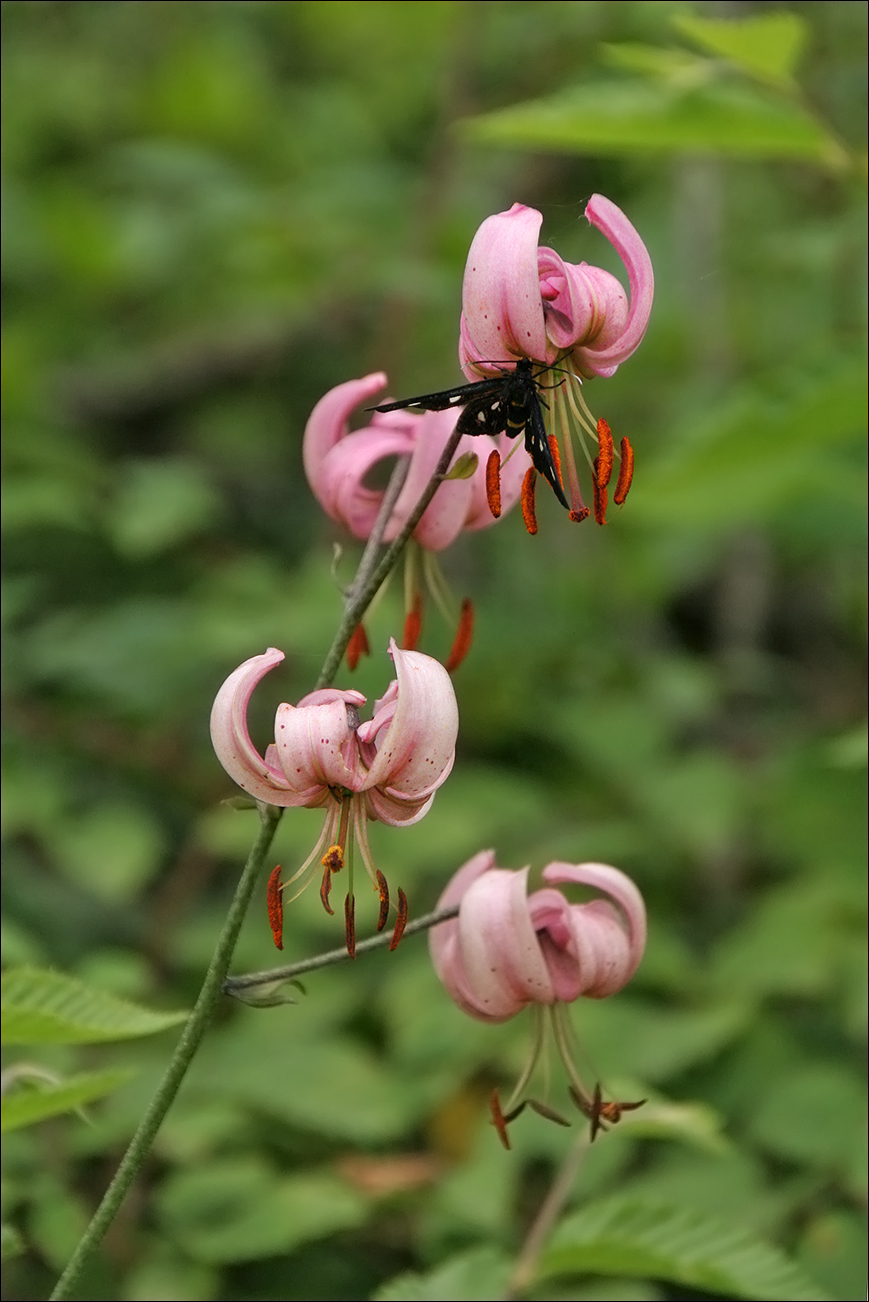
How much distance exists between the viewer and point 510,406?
3.17 feet

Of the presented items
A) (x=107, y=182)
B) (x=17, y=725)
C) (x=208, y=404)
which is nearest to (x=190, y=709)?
(x=17, y=725)

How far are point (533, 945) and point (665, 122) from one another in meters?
1.21

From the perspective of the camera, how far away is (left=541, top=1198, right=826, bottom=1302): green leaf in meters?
1.23

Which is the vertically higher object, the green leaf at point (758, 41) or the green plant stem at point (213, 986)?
the green leaf at point (758, 41)

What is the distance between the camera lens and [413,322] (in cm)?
312

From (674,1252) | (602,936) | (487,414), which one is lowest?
(674,1252)

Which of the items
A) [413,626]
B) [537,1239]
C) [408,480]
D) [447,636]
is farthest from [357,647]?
[447,636]

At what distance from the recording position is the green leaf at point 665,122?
180 centimetres

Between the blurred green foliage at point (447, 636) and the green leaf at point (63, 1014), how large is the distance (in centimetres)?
22

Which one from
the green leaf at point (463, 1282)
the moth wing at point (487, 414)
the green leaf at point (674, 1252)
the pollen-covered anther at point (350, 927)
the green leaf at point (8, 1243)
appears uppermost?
the moth wing at point (487, 414)

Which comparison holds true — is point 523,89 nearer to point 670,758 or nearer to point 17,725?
point 670,758

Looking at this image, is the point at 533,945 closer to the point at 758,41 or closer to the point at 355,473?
the point at 355,473

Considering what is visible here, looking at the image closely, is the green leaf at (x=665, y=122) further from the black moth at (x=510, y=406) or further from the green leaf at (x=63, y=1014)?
the green leaf at (x=63, y=1014)

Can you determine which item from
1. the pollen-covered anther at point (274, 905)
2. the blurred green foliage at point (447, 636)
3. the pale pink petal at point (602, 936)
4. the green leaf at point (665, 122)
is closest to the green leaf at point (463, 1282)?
the blurred green foliage at point (447, 636)
